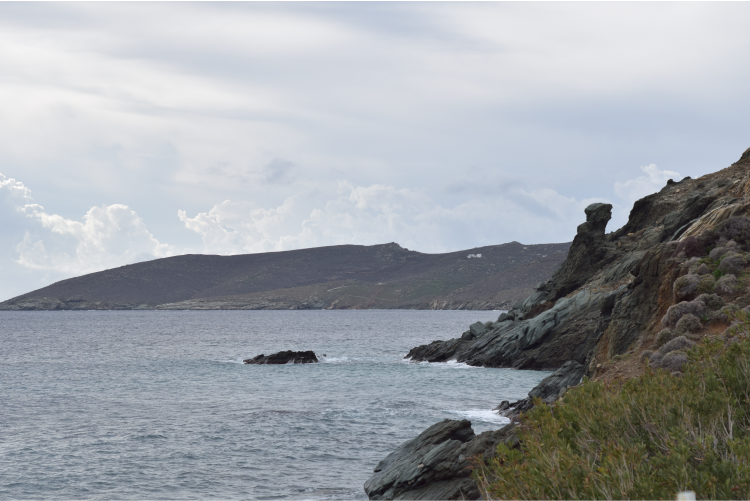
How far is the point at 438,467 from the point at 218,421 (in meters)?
18.4

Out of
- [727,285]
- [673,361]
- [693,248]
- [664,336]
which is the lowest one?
[673,361]

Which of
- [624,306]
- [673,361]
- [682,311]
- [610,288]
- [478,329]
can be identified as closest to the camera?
[673,361]

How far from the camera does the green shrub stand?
19.4 feet

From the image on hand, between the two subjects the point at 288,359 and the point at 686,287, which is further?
the point at 288,359

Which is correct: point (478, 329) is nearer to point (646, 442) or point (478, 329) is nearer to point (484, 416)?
point (484, 416)

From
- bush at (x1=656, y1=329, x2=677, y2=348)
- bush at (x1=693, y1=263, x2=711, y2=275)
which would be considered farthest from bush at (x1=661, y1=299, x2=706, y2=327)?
bush at (x1=693, y1=263, x2=711, y2=275)

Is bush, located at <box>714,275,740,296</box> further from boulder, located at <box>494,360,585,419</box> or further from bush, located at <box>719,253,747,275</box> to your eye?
boulder, located at <box>494,360,585,419</box>

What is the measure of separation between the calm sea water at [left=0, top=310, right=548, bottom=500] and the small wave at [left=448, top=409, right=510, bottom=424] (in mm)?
280

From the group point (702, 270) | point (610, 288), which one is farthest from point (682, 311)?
point (610, 288)

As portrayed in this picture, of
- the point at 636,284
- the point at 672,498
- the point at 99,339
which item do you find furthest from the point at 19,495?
the point at 99,339

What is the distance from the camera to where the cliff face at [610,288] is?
1012 inches

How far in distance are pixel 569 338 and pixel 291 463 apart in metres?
29.8

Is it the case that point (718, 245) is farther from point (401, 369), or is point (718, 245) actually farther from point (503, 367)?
point (401, 369)

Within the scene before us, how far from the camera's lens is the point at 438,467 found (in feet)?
54.5
